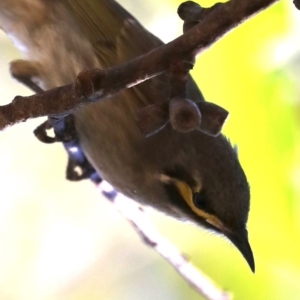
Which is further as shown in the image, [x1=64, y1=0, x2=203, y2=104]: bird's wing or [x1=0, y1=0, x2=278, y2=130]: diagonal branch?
[x1=64, y1=0, x2=203, y2=104]: bird's wing

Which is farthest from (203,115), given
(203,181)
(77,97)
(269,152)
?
(269,152)

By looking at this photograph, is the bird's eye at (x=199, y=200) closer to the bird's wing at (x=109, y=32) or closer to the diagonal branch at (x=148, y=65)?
the bird's wing at (x=109, y=32)

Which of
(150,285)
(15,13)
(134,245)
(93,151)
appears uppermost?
(15,13)

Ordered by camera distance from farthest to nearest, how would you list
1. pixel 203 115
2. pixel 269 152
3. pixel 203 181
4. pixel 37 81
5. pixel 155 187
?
pixel 269 152 < pixel 37 81 < pixel 155 187 < pixel 203 181 < pixel 203 115

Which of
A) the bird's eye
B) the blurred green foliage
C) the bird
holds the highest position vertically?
the bird

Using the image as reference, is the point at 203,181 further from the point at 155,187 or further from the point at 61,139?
the point at 61,139

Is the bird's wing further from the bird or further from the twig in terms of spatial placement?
the twig

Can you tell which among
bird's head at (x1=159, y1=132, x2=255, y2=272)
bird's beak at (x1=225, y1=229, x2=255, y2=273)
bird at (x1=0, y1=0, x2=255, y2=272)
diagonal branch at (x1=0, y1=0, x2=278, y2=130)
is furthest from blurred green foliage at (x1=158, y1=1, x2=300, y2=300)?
diagonal branch at (x1=0, y1=0, x2=278, y2=130)
